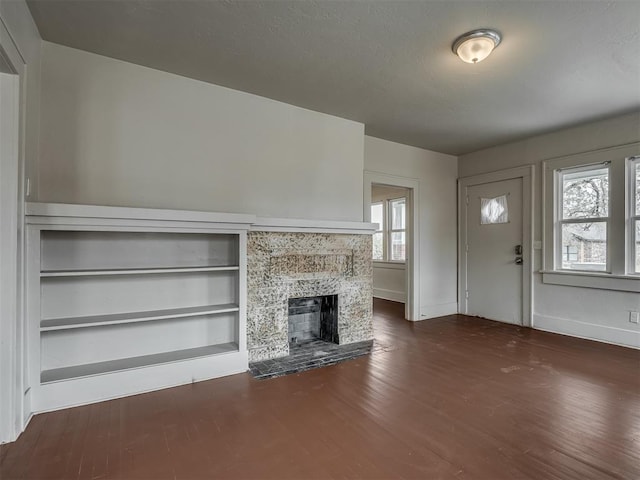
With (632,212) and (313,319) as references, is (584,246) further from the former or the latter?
(313,319)

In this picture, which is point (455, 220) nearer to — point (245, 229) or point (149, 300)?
point (245, 229)

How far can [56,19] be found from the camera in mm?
2326

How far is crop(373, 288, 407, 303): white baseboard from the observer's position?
688 cm

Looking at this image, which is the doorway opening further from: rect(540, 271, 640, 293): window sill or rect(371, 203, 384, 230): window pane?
rect(540, 271, 640, 293): window sill

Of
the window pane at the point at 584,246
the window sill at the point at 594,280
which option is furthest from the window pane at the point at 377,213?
the window pane at the point at 584,246

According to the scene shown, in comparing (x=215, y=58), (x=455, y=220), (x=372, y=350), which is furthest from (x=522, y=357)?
(x=215, y=58)

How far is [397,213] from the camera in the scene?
7.32m

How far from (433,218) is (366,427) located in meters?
4.00

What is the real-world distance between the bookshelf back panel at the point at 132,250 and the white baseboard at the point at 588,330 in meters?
4.31

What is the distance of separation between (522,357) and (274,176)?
3.27 metres

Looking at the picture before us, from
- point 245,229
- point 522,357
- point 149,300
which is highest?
point 245,229

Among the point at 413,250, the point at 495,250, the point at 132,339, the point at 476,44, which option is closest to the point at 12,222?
the point at 132,339

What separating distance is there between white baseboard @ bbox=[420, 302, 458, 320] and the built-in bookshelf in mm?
3221

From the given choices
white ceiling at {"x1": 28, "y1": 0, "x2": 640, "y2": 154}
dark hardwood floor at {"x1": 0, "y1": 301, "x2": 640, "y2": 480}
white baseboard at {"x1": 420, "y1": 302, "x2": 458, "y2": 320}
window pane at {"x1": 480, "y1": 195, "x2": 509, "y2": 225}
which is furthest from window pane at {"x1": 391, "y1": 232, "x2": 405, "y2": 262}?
dark hardwood floor at {"x1": 0, "y1": 301, "x2": 640, "y2": 480}
